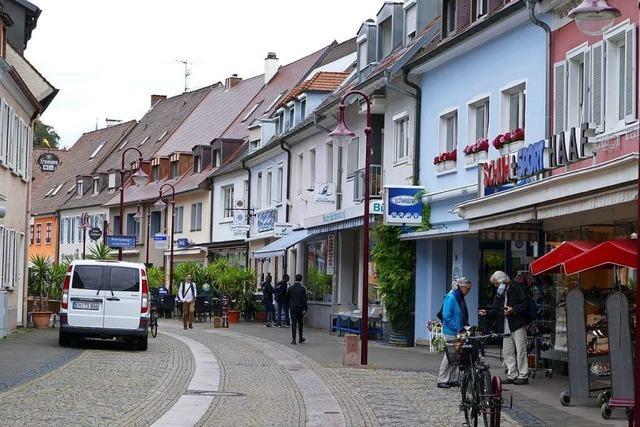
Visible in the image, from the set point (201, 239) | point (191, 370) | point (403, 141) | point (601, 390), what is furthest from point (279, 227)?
point (601, 390)

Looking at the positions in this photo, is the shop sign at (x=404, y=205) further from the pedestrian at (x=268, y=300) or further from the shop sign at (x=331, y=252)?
the pedestrian at (x=268, y=300)

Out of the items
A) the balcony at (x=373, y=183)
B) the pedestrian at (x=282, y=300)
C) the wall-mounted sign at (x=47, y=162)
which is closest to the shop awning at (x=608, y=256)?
the balcony at (x=373, y=183)

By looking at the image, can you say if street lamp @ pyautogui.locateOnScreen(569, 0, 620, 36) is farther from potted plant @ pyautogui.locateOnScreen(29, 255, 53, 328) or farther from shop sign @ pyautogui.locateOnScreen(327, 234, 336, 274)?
potted plant @ pyautogui.locateOnScreen(29, 255, 53, 328)

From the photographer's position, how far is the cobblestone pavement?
1333cm

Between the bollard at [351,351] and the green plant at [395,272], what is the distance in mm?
6193

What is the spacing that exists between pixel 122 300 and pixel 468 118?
817cm

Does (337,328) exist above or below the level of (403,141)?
below

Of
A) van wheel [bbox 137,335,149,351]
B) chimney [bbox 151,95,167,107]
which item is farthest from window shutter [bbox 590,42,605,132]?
chimney [bbox 151,95,167,107]

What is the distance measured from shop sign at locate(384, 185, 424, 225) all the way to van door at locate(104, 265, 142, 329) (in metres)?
6.06

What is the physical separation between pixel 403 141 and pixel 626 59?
42.6ft

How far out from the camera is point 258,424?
13531 mm

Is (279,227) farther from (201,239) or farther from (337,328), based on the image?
(201,239)

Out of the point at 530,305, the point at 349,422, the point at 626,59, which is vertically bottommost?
the point at 349,422

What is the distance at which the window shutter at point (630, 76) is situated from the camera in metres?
17.5
